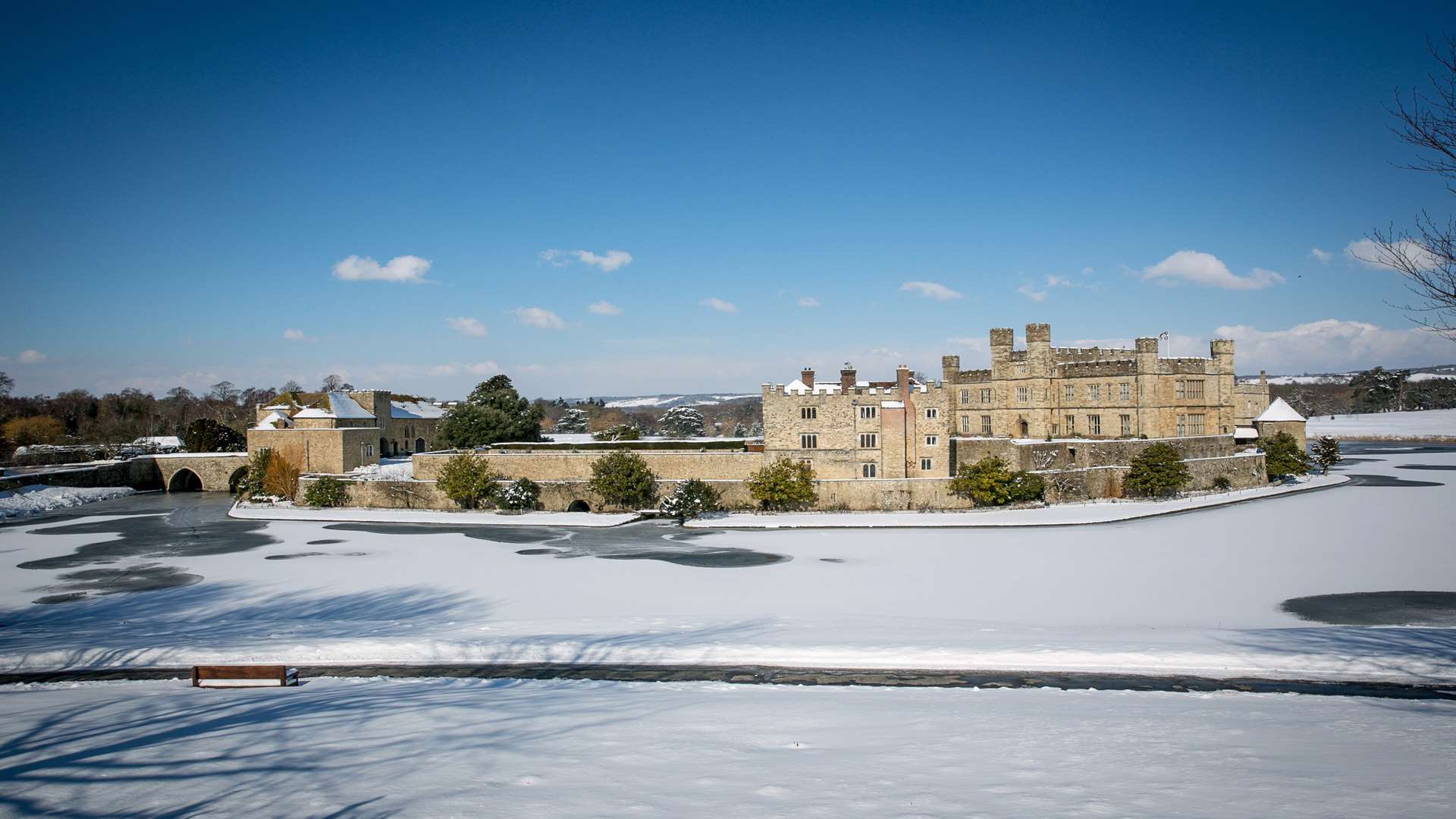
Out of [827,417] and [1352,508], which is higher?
[827,417]

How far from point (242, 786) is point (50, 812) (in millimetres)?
1393

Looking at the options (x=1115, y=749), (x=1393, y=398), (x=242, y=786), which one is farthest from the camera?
(x=1393, y=398)

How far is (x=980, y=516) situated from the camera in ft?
105

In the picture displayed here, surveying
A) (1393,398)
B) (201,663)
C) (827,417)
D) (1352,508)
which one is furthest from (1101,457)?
(1393,398)

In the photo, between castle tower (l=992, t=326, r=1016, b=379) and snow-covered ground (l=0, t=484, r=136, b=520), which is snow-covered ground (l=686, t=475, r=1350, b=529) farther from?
snow-covered ground (l=0, t=484, r=136, b=520)

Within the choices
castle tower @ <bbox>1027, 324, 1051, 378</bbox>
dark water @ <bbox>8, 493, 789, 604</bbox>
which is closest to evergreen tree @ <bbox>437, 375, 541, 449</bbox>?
dark water @ <bbox>8, 493, 789, 604</bbox>

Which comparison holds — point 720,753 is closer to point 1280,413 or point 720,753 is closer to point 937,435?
point 937,435

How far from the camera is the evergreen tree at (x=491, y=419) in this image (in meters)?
50.6

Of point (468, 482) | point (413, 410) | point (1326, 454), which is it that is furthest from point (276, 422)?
point (1326, 454)

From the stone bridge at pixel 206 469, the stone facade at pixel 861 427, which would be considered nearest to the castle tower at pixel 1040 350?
the stone facade at pixel 861 427

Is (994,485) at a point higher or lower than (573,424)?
lower

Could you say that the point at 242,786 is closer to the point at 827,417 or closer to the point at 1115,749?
the point at 1115,749

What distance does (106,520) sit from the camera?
36562mm

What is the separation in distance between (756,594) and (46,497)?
45.1 metres
